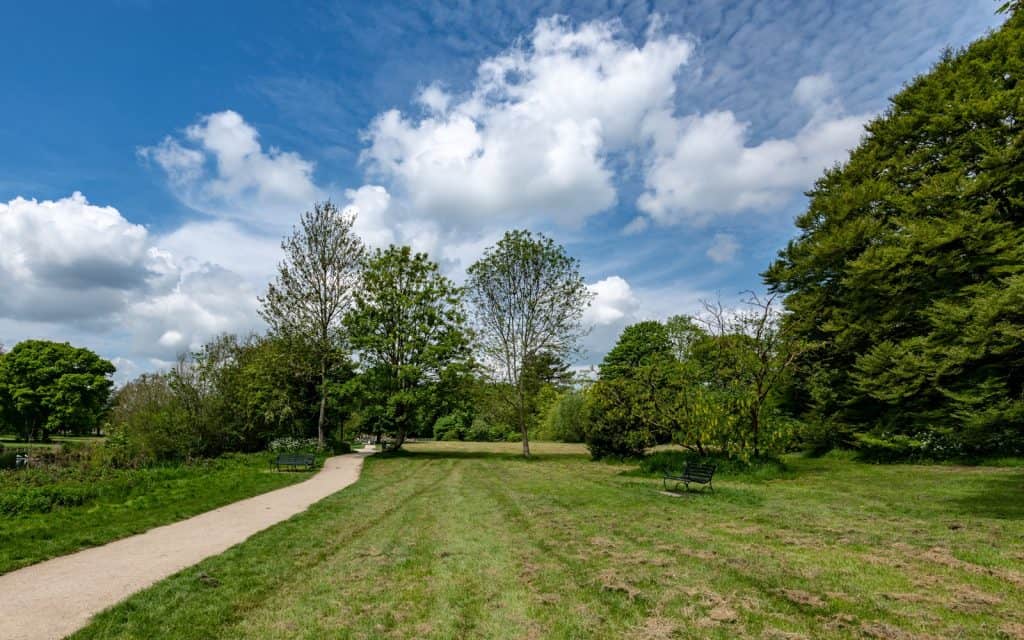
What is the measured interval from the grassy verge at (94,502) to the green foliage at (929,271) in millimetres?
19488

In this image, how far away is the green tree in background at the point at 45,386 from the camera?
46.4m

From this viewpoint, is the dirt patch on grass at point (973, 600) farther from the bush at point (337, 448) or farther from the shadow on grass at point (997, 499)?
the bush at point (337, 448)

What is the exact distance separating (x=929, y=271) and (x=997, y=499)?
1095cm

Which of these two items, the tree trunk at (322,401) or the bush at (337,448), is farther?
the bush at (337,448)

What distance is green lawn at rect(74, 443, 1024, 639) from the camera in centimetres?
455

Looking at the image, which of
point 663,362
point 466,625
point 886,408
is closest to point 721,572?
point 466,625

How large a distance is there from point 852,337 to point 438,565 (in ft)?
69.4

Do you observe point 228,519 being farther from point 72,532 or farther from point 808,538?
point 808,538

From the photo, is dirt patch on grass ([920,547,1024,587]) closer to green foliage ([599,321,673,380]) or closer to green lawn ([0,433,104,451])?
green lawn ([0,433,104,451])

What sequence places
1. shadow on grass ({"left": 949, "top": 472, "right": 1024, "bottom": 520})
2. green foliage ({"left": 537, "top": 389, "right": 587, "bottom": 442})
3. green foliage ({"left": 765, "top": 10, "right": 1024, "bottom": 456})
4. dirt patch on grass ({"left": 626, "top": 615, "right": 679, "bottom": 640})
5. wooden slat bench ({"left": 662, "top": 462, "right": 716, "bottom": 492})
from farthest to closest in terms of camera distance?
1. green foliage ({"left": 537, "top": 389, "right": 587, "bottom": 442})
2. green foliage ({"left": 765, "top": 10, "right": 1024, "bottom": 456})
3. wooden slat bench ({"left": 662, "top": 462, "right": 716, "bottom": 492})
4. shadow on grass ({"left": 949, "top": 472, "right": 1024, "bottom": 520})
5. dirt patch on grass ({"left": 626, "top": 615, "right": 679, "bottom": 640})

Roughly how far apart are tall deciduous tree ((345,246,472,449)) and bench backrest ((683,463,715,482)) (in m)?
17.5

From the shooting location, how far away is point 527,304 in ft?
96.9

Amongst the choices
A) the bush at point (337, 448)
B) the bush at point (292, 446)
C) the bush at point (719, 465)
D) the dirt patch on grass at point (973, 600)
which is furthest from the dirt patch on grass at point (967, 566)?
the bush at point (337, 448)

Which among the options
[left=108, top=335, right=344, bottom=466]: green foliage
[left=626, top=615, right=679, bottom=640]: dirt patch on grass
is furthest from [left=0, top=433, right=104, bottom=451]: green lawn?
[left=626, top=615, right=679, bottom=640]: dirt patch on grass
